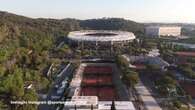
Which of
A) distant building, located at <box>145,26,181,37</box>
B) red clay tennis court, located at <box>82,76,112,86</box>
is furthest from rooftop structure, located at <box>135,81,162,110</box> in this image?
distant building, located at <box>145,26,181,37</box>

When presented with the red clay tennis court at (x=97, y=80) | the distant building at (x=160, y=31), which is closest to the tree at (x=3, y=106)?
the red clay tennis court at (x=97, y=80)

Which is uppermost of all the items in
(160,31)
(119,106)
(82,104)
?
(82,104)

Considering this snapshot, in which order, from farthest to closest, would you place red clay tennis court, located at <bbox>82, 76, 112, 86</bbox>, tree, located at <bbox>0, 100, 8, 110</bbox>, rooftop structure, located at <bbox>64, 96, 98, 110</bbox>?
red clay tennis court, located at <bbox>82, 76, 112, 86</bbox>
rooftop structure, located at <bbox>64, 96, 98, 110</bbox>
tree, located at <bbox>0, 100, 8, 110</bbox>

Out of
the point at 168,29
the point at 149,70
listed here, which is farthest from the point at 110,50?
the point at 168,29

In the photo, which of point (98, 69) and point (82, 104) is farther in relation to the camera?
point (98, 69)

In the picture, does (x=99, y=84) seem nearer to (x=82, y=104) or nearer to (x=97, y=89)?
(x=97, y=89)

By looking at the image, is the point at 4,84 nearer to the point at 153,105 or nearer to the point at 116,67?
the point at 153,105

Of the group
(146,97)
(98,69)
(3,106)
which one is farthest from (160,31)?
(3,106)

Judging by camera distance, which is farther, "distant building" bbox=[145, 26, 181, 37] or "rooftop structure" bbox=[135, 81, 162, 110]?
"distant building" bbox=[145, 26, 181, 37]

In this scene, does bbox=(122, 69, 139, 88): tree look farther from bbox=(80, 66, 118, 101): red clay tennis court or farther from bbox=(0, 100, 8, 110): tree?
bbox=(0, 100, 8, 110): tree

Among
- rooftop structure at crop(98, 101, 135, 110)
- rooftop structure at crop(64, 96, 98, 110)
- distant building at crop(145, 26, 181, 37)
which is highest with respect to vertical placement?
rooftop structure at crop(64, 96, 98, 110)

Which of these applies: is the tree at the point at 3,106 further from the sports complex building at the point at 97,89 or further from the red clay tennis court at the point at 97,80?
the red clay tennis court at the point at 97,80
